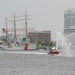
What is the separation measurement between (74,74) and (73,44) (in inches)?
5443

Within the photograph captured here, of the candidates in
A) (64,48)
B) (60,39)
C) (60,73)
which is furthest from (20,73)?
(64,48)

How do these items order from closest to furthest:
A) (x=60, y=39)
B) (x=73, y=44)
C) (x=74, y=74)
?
(x=74, y=74) → (x=60, y=39) → (x=73, y=44)

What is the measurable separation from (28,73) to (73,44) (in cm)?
13697

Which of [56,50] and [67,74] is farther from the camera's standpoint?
[56,50]

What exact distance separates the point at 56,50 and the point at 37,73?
222 ft

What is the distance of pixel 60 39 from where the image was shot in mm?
124125

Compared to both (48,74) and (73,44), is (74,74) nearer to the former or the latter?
(48,74)

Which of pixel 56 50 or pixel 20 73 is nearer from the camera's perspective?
pixel 20 73

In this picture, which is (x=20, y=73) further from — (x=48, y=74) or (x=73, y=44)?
(x=73, y=44)

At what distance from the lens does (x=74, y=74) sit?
58625 mm

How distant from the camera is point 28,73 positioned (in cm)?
6062

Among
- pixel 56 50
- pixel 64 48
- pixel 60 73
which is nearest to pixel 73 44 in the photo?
pixel 64 48

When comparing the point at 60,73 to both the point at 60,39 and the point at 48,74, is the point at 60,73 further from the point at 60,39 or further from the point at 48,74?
the point at 60,39

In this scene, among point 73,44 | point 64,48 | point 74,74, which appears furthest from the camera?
point 73,44
